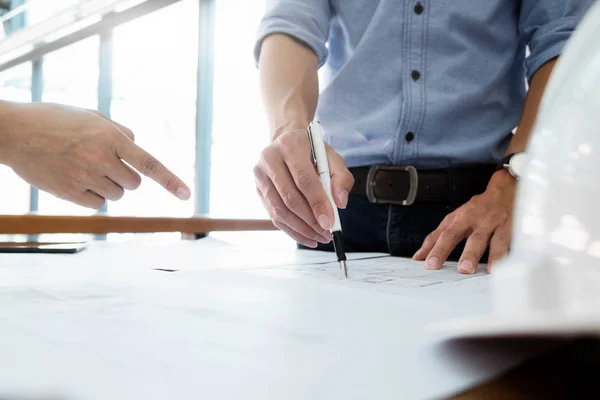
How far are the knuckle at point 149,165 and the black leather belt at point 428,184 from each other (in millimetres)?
401

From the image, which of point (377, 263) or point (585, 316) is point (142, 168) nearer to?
point (377, 263)

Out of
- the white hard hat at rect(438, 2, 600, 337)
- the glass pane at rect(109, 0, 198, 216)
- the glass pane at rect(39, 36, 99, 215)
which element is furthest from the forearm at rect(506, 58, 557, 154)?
the glass pane at rect(39, 36, 99, 215)

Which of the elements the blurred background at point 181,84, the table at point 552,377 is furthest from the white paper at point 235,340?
the blurred background at point 181,84

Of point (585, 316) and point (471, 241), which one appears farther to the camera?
point (471, 241)

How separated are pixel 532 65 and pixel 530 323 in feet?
2.71

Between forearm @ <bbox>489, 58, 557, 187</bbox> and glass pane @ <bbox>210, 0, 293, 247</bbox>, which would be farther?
glass pane @ <bbox>210, 0, 293, 247</bbox>

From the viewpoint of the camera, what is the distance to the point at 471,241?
675 mm

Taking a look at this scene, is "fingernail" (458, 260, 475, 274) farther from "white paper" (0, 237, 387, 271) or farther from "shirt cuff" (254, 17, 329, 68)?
"shirt cuff" (254, 17, 329, 68)

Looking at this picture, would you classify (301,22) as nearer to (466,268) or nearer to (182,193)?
(182,193)

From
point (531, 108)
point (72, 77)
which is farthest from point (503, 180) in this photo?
point (72, 77)

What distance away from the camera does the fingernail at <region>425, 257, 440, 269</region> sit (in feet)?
2.23

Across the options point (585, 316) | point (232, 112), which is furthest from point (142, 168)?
point (232, 112)

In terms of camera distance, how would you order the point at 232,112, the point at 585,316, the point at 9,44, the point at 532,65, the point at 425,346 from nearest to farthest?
the point at 585,316 < the point at 425,346 < the point at 532,65 < the point at 232,112 < the point at 9,44

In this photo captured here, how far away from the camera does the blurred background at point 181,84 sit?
3.30 m
